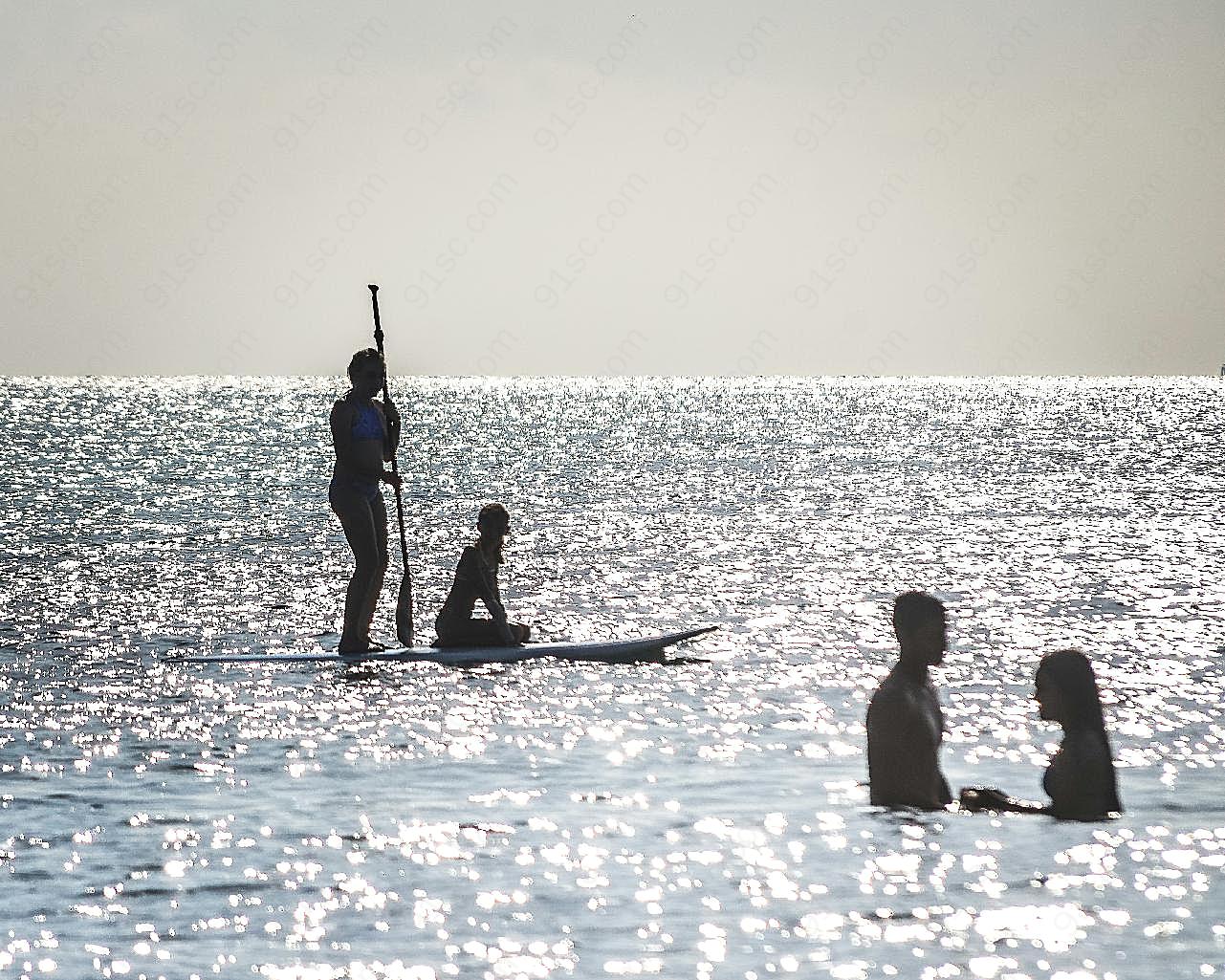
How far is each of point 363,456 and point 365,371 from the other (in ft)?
2.71

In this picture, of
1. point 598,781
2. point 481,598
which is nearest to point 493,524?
point 481,598

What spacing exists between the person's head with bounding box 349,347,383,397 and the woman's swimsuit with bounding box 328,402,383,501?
16 cm

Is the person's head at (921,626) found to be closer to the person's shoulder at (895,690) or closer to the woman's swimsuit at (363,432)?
the person's shoulder at (895,690)

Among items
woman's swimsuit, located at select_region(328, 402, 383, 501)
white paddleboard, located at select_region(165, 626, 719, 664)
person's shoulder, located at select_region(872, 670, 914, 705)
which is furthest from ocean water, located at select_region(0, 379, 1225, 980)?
woman's swimsuit, located at select_region(328, 402, 383, 501)

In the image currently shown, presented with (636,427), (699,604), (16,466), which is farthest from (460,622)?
(636,427)

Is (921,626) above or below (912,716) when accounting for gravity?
above

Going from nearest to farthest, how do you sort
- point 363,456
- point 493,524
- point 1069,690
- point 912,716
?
point 1069,690 → point 912,716 → point 363,456 → point 493,524

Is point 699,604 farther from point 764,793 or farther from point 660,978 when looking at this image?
point 660,978

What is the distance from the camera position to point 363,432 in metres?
17.4

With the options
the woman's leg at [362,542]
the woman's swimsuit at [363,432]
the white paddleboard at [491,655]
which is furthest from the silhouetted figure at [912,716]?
the white paddleboard at [491,655]

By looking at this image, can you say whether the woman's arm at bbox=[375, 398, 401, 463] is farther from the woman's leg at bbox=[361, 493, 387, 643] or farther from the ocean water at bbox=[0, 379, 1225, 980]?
the ocean water at bbox=[0, 379, 1225, 980]

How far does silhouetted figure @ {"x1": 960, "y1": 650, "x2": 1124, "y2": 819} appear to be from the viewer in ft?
33.1

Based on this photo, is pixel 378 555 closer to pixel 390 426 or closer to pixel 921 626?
pixel 390 426

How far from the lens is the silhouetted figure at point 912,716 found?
32.7ft
